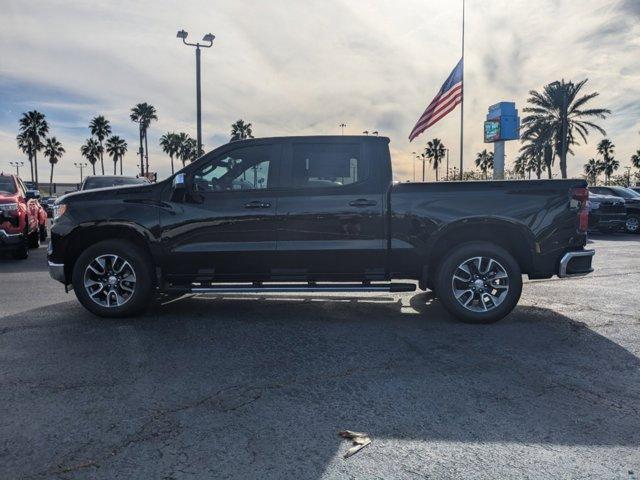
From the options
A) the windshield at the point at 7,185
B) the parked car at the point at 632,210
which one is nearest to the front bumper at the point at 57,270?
the windshield at the point at 7,185

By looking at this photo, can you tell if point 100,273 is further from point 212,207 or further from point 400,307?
point 400,307

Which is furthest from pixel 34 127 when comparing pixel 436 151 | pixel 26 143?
pixel 436 151

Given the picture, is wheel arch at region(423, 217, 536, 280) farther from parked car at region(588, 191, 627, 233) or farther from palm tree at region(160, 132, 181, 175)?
palm tree at region(160, 132, 181, 175)

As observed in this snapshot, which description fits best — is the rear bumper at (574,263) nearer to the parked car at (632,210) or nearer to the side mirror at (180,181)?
the side mirror at (180,181)

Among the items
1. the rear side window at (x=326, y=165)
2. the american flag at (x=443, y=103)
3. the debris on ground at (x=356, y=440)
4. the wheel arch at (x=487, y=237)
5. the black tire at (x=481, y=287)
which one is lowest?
the debris on ground at (x=356, y=440)

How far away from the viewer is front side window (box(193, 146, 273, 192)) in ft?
19.0

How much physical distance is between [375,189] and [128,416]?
3.44 m

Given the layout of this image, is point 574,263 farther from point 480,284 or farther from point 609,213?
point 609,213

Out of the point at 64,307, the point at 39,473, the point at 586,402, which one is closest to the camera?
the point at 39,473

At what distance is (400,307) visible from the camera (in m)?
6.48

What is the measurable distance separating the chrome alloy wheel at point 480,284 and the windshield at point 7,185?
10.3 metres

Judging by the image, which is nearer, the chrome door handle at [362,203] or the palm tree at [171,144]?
the chrome door handle at [362,203]

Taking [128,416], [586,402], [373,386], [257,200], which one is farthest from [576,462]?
[257,200]

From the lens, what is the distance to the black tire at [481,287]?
18.3ft
